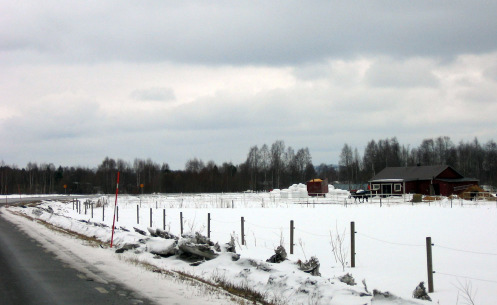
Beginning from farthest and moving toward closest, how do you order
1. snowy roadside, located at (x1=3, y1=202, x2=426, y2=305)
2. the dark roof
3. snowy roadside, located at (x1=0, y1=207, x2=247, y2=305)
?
the dark roof < snowy roadside, located at (x1=0, y1=207, x2=247, y2=305) < snowy roadside, located at (x1=3, y1=202, x2=426, y2=305)

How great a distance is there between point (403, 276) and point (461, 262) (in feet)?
11.3

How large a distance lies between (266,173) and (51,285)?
148 m

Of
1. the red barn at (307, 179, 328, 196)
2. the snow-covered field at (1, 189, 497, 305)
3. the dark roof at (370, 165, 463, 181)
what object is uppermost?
the dark roof at (370, 165, 463, 181)

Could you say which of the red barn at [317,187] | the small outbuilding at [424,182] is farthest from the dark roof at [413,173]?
the red barn at [317,187]

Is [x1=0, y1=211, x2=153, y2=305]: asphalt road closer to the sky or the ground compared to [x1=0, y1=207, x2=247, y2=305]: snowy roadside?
closer to the sky

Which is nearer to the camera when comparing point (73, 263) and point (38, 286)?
point (38, 286)

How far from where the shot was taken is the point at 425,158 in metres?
151

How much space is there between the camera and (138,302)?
30.2ft

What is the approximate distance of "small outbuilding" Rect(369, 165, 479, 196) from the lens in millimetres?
79062

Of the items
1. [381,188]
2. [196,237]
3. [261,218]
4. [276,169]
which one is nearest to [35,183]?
[276,169]

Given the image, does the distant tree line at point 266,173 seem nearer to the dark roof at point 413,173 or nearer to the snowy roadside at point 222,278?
the dark roof at point 413,173

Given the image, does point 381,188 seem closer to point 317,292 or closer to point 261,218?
point 261,218

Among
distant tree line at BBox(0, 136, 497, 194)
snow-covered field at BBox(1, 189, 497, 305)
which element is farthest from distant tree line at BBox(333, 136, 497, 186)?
snow-covered field at BBox(1, 189, 497, 305)

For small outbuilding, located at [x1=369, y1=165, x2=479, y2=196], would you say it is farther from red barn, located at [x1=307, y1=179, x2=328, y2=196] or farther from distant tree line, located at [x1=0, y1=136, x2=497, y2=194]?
distant tree line, located at [x1=0, y1=136, x2=497, y2=194]
